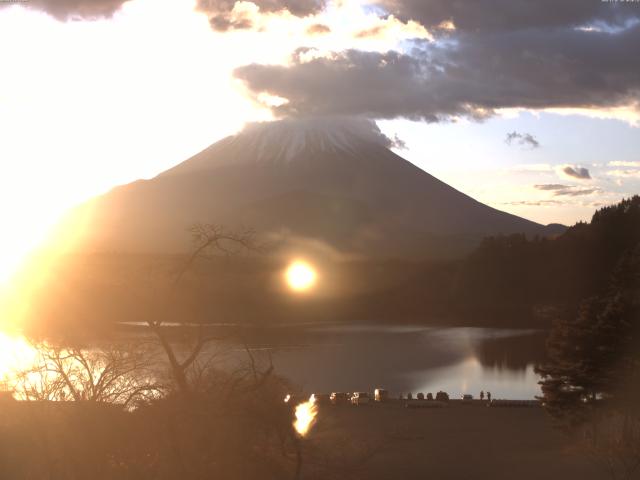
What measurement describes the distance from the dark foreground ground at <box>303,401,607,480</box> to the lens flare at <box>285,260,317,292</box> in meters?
44.5

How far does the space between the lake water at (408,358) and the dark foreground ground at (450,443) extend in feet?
15.0

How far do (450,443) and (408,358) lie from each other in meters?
21.8

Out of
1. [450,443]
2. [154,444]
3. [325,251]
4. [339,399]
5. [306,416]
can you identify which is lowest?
[450,443]

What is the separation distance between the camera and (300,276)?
71.9m

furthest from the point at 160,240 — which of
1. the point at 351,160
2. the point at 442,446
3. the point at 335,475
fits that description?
the point at 335,475

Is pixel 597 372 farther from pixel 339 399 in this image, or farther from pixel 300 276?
pixel 300 276

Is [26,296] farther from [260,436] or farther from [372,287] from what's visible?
[372,287]

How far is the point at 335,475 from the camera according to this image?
8.41m

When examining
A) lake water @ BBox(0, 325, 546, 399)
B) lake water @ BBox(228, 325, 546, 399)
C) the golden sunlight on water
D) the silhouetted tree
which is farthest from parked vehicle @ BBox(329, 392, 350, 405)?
the silhouetted tree

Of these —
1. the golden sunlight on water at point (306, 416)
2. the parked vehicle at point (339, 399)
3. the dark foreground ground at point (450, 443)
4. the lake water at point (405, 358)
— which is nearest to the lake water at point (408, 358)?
the lake water at point (405, 358)

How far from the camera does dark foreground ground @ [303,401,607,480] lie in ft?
44.3

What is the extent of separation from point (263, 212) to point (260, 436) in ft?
379

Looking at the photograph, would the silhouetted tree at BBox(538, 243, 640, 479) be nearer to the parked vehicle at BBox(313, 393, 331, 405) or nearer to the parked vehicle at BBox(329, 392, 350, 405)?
the parked vehicle at BBox(329, 392, 350, 405)

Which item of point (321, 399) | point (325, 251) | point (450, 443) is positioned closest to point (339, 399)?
point (321, 399)
